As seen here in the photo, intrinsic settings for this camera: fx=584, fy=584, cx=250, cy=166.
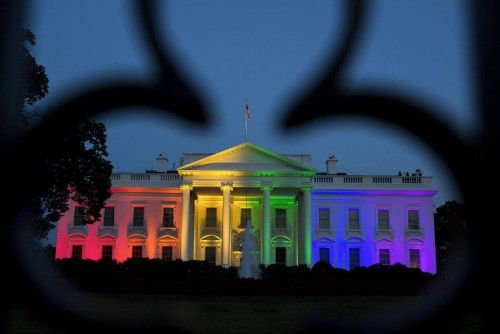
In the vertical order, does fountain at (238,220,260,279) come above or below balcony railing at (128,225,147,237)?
below

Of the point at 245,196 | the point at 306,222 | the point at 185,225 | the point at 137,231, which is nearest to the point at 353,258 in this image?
the point at 306,222

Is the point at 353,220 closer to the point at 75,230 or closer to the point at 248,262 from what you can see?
the point at 248,262

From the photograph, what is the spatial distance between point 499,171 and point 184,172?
4078 centimetres

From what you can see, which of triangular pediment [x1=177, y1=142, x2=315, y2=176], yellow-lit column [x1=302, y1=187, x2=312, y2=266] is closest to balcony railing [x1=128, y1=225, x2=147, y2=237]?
triangular pediment [x1=177, y1=142, x2=315, y2=176]

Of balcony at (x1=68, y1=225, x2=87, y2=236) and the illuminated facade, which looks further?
balcony at (x1=68, y1=225, x2=87, y2=236)

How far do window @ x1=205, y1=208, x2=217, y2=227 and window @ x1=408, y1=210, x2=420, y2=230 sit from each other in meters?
A: 15.1

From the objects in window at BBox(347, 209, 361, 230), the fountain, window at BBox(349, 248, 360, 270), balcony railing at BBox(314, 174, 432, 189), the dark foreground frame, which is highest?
balcony railing at BBox(314, 174, 432, 189)

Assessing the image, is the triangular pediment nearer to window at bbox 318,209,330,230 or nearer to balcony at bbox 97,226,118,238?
window at bbox 318,209,330,230

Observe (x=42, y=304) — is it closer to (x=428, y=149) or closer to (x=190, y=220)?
(x=428, y=149)

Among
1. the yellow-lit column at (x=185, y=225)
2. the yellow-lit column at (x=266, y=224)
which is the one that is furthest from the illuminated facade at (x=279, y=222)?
the yellow-lit column at (x=266, y=224)

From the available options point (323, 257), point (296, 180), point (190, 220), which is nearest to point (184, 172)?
point (190, 220)

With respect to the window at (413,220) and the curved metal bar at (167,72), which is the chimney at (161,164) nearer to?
the window at (413,220)

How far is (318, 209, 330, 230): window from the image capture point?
149 ft

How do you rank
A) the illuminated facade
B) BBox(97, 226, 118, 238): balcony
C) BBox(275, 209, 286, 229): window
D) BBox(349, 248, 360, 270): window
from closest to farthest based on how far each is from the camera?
1. the illuminated facade
2. BBox(275, 209, 286, 229): window
3. BBox(97, 226, 118, 238): balcony
4. BBox(349, 248, 360, 270): window
